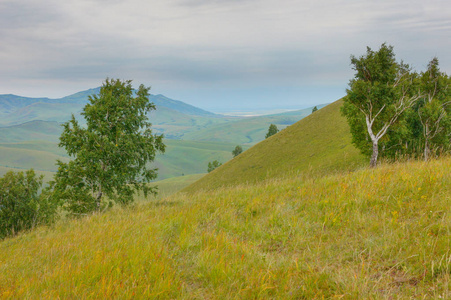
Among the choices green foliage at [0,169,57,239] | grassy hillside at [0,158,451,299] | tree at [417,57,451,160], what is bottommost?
green foliage at [0,169,57,239]

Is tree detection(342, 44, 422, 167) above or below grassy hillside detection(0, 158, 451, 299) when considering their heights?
above

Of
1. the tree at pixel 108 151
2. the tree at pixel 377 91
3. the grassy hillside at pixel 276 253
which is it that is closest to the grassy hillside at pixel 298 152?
the tree at pixel 377 91

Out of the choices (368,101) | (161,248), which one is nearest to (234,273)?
(161,248)

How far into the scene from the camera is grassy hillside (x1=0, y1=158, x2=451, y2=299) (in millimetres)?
3529

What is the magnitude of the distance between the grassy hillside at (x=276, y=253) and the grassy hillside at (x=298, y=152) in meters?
51.9

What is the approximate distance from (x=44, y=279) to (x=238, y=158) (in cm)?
8452

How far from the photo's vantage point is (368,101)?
35688mm

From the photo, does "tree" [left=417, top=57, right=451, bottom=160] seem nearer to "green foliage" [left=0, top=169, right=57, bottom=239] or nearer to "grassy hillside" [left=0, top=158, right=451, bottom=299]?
"grassy hillside" [left=0, top=158, right=451, bottom=299]

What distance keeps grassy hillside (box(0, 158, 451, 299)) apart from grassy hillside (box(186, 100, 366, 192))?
51862 millimetres

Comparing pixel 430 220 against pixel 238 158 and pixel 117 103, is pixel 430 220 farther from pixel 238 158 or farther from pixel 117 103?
pixel 238 158

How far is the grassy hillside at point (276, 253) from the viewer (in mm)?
3529

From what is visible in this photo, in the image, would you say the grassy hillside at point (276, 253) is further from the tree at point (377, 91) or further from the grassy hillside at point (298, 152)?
the grassy hillside at point (298, 152)

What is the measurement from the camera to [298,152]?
237 feet

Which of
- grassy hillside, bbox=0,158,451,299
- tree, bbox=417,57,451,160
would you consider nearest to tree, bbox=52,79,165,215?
grassy hillside, bbox=0,158,451,299
